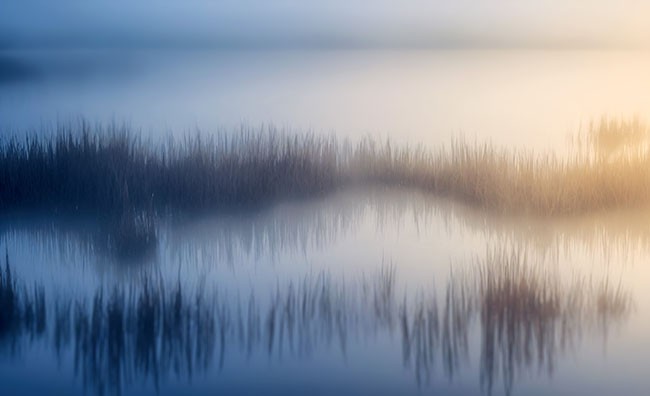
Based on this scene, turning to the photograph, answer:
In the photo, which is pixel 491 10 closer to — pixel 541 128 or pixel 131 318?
pixel 541 128

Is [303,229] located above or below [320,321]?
above

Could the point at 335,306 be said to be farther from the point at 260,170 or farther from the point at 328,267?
the point at 260,170

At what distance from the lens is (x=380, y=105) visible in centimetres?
201

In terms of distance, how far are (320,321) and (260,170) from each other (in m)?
0.42

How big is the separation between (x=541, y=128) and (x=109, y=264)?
1.18 m

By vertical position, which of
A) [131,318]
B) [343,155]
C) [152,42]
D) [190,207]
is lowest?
[131,318]

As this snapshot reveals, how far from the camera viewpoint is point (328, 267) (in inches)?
79.0

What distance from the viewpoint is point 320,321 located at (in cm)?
201

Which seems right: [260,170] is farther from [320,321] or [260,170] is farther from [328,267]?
[320,321]

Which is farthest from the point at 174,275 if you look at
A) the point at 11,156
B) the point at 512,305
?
the point at 512,305

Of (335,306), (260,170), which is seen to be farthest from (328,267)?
(260,170)

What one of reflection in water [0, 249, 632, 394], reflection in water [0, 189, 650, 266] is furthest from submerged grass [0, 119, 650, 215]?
reflection in water [0, 249, 632, 394]

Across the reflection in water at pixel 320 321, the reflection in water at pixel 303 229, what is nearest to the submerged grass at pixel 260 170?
the reflection in water at pixel 303 229

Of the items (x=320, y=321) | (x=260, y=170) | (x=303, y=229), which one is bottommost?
(x=320, y=321)
